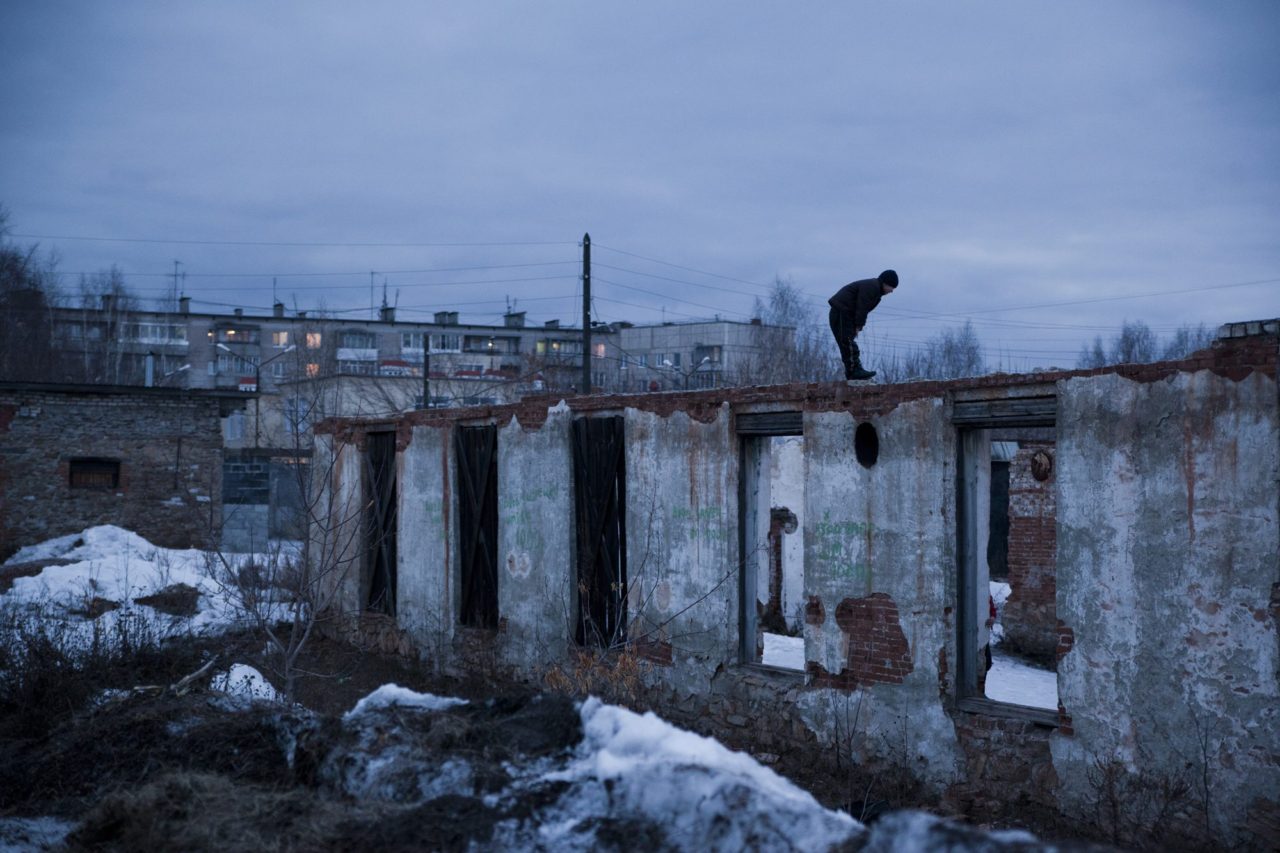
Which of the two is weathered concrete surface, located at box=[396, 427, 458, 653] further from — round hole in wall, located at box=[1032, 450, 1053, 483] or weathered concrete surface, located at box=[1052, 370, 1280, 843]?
weathered concrete surface, located at box=[1052, 370, 1280, 843]

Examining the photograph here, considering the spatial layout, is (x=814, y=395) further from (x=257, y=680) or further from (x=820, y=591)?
(x=257, y=680)

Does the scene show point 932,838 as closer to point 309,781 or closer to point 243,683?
point 309,781

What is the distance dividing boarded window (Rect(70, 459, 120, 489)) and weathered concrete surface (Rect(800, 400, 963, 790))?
61.7 ft

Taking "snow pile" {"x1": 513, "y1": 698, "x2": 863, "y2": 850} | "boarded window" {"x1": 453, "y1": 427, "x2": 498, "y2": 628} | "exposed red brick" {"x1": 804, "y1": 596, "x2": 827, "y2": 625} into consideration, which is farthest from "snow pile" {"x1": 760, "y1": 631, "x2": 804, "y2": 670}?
"snow pile" {"x1": 513, "y1": 698, "x2": 863, "y2": 850}

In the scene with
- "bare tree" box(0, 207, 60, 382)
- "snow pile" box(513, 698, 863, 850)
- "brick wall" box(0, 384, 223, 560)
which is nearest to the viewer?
"snow pile" box(513, 698, 863, 850)

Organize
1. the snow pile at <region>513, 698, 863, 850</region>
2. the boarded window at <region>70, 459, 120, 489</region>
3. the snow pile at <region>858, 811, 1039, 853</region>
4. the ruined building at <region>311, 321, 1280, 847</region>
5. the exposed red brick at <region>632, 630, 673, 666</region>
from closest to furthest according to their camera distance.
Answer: the snow pile at <region>858, 811, 1039, 853</region> < the snow pile at <region>513, 698, 863, 850</region> < the ruined building at <region>311, 321, 1280, 847</region> < the exposed red brick at <region>632, 630, 673, 666</region> < the boarded window at <region>70, 459, 120, 489</region>

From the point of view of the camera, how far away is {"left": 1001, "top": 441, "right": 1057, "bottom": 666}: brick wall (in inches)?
→ 572

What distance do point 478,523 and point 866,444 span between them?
18.9 ft

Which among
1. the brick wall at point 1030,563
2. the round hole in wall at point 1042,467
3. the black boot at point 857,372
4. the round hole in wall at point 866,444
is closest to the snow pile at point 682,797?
the round hole in wall at point 866,444

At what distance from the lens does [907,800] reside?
27.8ft

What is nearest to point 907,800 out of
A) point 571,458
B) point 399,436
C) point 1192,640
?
point 1192,640

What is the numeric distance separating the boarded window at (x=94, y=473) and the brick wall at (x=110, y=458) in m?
0.12

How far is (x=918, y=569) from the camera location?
8695 mm

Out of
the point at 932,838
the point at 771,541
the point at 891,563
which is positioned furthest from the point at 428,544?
the point at 932,838
